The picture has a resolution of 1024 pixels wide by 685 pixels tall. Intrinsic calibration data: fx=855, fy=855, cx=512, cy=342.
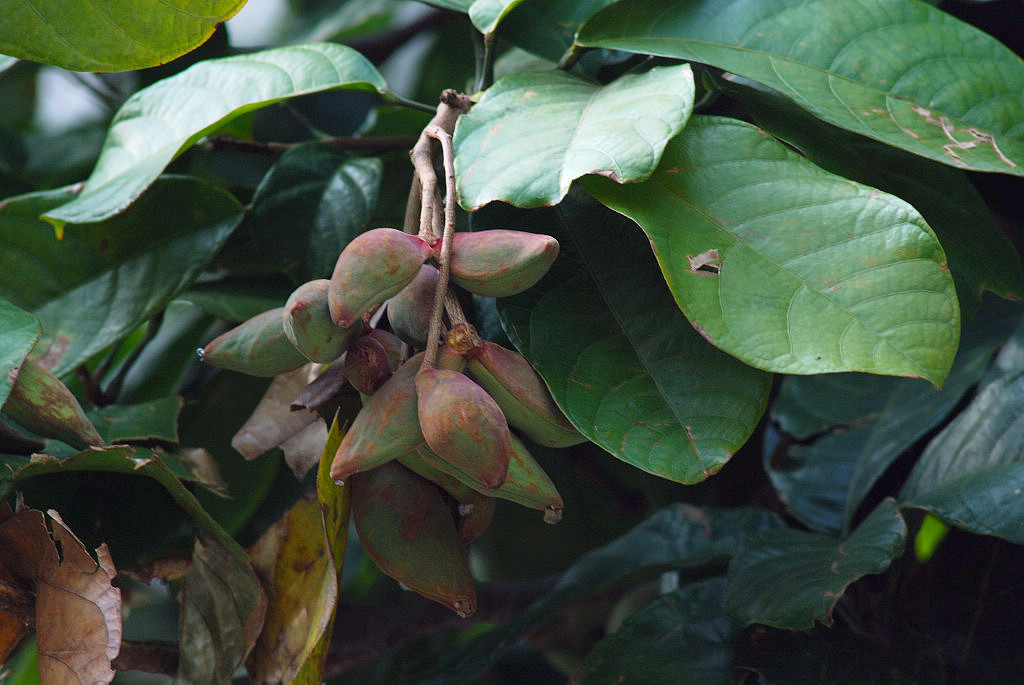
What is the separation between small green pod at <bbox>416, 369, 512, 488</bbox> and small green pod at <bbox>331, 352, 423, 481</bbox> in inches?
0.7

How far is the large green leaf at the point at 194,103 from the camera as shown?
2.06 ft

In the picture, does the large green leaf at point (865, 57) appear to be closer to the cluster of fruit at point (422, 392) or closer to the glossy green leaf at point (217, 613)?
the cluster of fruit at point (422, 392)

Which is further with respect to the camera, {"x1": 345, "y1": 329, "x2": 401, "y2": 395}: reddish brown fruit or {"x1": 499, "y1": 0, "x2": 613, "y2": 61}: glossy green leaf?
{"x1": 499, "y1": 0, "x2": 613, "y2": 61}: glossy green leaf

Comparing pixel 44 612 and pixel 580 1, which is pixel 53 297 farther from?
pixel 580 1

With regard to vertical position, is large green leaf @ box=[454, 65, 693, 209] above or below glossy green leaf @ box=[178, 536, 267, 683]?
above

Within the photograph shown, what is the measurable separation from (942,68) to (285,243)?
0.51m

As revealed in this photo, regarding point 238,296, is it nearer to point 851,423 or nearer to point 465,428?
point 465,428

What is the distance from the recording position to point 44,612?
53 centimetres

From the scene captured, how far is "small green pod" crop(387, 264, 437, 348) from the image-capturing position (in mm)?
490

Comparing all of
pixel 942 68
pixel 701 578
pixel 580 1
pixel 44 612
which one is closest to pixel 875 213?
pixel 942 68

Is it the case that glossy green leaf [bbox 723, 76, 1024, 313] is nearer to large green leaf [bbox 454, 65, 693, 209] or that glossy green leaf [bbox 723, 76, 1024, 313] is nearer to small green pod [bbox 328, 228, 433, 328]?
large green leaf [bbox 454, 65, 693, 209]

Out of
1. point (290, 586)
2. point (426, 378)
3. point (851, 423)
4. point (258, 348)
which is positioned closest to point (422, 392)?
point (426, 378)

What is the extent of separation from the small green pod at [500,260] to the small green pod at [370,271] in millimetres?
27

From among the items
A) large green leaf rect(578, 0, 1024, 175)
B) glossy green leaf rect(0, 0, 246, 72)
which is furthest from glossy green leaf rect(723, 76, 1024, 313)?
glossy green leaf rect(0, 0, 246, 72)
